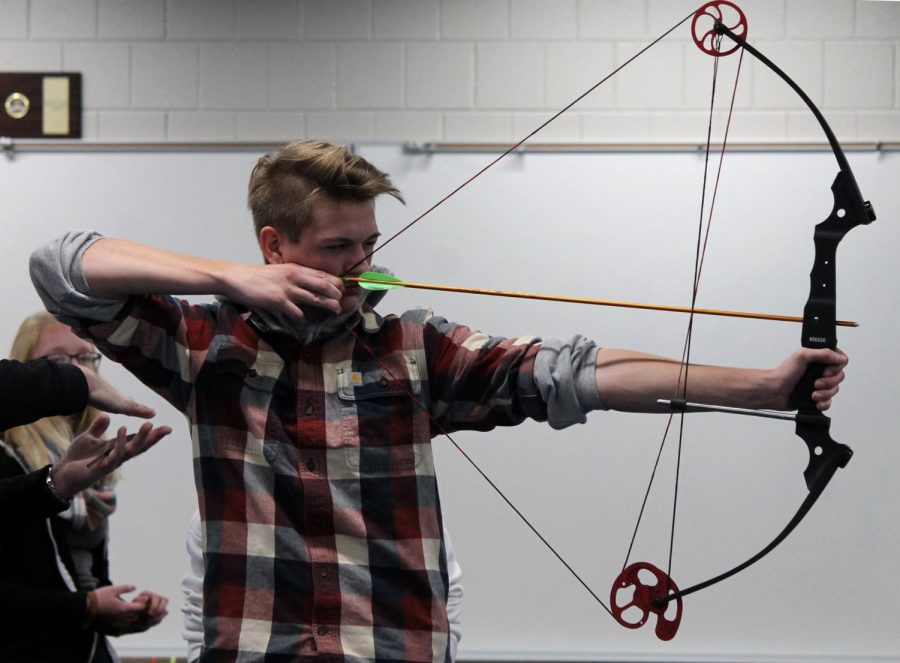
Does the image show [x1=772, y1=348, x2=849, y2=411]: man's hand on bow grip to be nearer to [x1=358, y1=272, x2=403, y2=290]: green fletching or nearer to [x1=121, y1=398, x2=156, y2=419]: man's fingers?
[x1=358, y1=272, x2=403, y2=290]: green fletching

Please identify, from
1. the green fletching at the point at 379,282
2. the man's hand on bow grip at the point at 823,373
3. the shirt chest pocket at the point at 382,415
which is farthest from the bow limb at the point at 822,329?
the green fletching at the point at 379,282

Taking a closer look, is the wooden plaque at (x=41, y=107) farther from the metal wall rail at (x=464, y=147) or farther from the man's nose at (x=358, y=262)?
the man's nose at (x=358, y=262)

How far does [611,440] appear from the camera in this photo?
2.78 m

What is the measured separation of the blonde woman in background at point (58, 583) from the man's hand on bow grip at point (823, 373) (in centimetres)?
121

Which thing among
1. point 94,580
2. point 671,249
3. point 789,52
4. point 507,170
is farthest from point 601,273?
point 94,580

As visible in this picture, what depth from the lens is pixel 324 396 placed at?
1291 millimetres

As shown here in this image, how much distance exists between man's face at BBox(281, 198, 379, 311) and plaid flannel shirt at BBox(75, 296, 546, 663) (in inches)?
2.8

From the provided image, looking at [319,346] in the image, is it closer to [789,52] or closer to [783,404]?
[783,404]

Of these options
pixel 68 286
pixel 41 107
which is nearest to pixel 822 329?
pixel 68 286

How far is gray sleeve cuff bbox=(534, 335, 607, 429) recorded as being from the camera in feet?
4.09

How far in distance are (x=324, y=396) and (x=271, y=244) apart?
22 cm

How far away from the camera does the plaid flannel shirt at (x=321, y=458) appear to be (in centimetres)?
124

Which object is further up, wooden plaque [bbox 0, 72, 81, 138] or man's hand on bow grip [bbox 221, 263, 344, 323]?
wooden plaque [bbox 0, 72, 81, 138]

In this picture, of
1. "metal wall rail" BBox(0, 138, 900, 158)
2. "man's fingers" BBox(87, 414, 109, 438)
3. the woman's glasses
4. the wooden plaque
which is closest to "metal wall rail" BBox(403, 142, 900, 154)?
"metal wall rail" BBox(0, 138, 900, 158)
